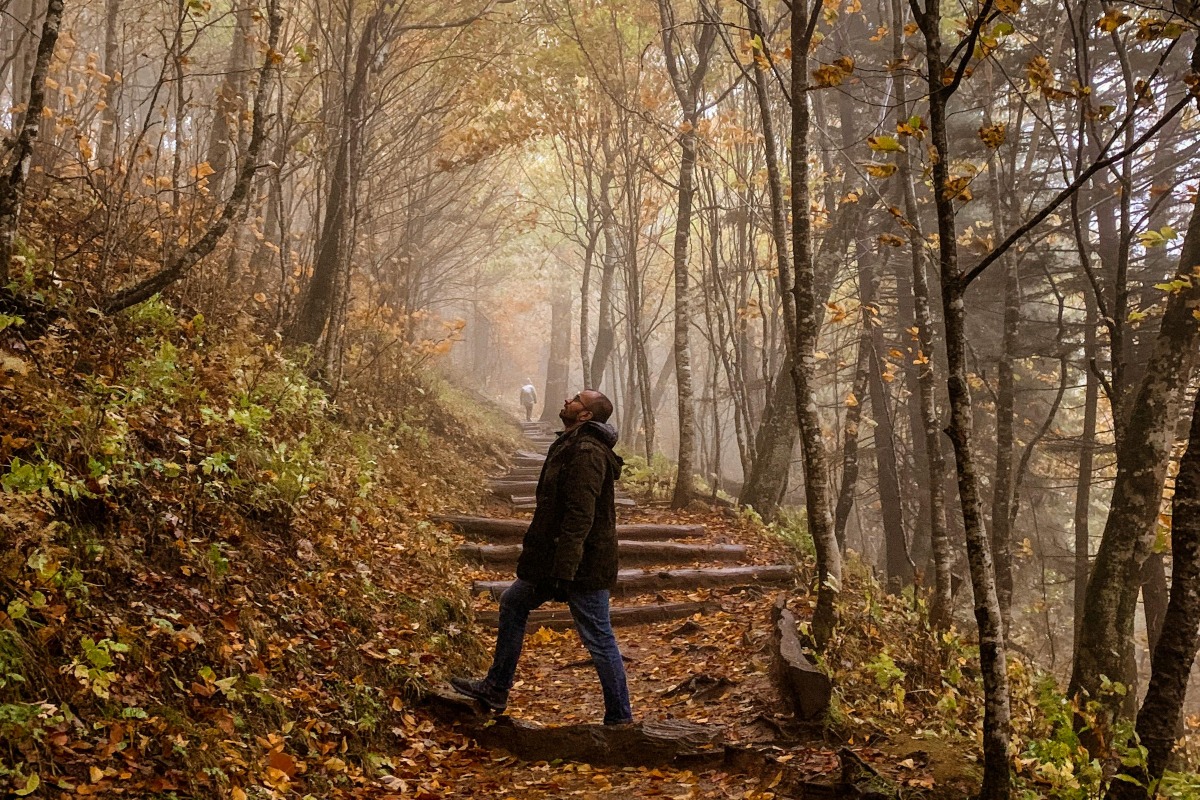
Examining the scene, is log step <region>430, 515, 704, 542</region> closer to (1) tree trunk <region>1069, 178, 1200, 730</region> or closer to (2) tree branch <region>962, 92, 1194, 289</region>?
(1) tree trunk <region>1069, 178, 1200, 730</region>

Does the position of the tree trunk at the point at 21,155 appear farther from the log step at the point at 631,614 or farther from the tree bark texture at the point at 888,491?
the tree bark texture at the point at 888,491

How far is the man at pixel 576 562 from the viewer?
4.75 m

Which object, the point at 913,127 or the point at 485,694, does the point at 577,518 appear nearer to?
the point at 485,694

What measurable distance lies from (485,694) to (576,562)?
112cm

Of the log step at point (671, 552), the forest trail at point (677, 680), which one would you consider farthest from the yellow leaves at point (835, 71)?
the log step at point (671, 552)

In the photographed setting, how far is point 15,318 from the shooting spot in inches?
181

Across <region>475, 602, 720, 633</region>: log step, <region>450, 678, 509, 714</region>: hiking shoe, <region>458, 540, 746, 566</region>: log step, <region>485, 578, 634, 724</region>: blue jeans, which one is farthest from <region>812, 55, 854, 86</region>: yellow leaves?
<region>458, 540, 746, 566</region>: log step

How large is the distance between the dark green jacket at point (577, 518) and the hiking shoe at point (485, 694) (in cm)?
76

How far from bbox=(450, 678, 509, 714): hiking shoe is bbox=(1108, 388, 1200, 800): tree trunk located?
337 cm

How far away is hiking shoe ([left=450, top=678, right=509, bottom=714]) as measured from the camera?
16.1 ft

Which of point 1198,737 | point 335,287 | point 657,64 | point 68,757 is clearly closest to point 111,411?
point 68,757

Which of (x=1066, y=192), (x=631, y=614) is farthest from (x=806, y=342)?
(x=631, y=614)

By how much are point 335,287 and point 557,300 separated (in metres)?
23.1

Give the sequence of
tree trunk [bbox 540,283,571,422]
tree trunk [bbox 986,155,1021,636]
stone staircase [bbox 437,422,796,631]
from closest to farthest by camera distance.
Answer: stone staircase [bbox 437,422,796,631]
tree trunk [bbox 986,155,1021,636]
tree trunk [bbox 540,283,571,422]
